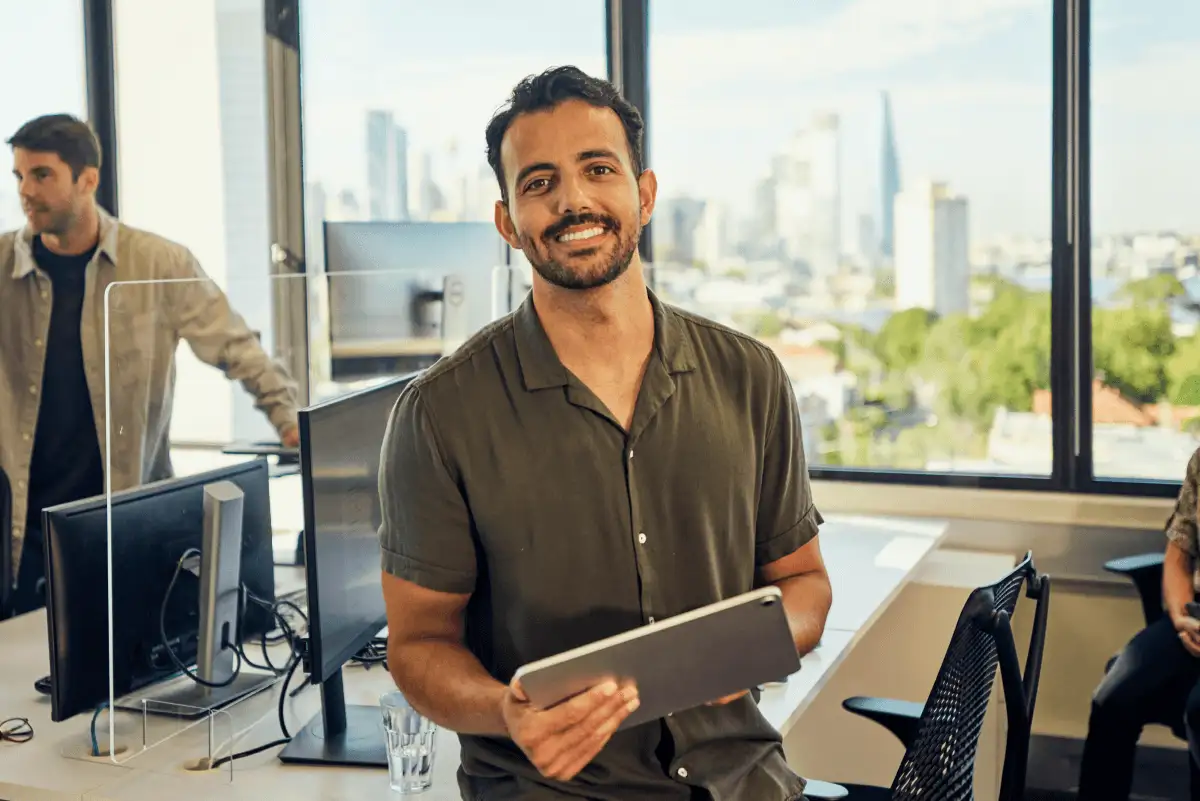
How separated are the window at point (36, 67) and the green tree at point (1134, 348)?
10.7 feet

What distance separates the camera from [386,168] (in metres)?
4.31

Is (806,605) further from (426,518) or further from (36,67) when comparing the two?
(36,67)

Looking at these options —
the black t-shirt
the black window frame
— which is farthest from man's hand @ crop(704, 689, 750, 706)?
the black window frame

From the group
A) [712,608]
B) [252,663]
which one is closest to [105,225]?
[252,663]

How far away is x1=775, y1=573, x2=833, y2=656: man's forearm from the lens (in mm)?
1615

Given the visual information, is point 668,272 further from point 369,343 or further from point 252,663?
point 252,663

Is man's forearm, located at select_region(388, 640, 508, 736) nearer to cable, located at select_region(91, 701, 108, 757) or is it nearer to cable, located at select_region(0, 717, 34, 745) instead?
cable, located at select_region(91, 701, 108, 757)

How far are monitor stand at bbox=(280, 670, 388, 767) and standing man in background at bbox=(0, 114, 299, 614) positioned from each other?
43 cm

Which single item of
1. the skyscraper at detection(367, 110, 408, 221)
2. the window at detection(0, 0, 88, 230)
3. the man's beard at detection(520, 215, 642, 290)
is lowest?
the man's beard at detection(520, 215, 642, 290)

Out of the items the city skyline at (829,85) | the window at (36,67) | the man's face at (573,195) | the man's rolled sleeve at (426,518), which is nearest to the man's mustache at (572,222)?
the man's face at (573,195)

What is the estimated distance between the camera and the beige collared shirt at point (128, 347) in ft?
6.04

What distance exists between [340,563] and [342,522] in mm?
59

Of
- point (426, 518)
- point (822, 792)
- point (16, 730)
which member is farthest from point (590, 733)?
point (16, 730)

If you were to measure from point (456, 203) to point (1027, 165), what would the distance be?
174 centimetres
